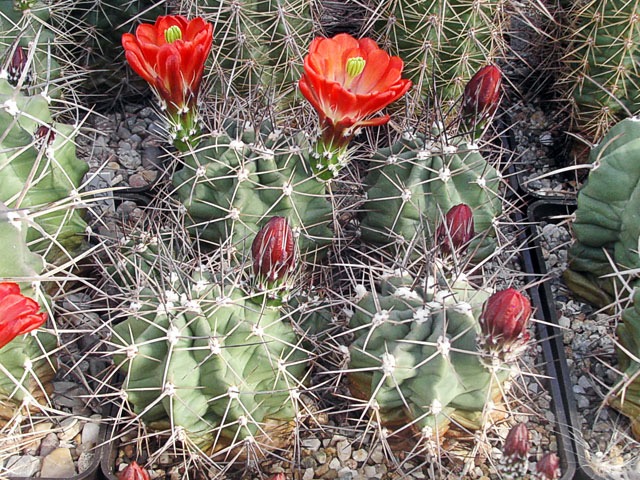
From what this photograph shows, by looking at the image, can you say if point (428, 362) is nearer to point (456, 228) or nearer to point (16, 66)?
point (456, 228)

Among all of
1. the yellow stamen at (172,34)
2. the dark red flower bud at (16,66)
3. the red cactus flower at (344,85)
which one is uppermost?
the yellow stamen at (172,34)

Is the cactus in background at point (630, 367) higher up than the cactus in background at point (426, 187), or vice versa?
the cactus in background at point (426, 187)

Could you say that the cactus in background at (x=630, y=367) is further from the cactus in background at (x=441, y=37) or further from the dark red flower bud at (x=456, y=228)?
the cactus in background at (x=441, y=37)

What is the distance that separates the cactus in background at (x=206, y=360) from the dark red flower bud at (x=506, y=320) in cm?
39

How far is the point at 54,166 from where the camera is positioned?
5.04 feet

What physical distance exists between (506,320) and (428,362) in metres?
0.19

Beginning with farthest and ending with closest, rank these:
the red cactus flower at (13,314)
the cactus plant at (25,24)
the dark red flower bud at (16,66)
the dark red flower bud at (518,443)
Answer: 1. the cactus plant at (25,24)
2. the dark red flower bud at (16,66)
3. the dark red flower bud at (518,443)
4. the red cactus flower at (13,314)

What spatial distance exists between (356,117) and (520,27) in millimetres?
1483

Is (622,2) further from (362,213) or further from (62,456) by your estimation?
(62,456)

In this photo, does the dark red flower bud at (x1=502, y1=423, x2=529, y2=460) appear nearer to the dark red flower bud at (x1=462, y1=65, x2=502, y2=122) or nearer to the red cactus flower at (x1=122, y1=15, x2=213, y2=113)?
the dark red flower bud at (x1=462, y1=65, x2=502, y2=122)

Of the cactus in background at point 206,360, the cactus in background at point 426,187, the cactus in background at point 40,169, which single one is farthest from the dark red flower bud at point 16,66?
the cactus in background at point 426,187

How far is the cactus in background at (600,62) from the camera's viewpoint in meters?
1.92

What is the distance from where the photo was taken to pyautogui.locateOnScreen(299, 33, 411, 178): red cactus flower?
1287 mm

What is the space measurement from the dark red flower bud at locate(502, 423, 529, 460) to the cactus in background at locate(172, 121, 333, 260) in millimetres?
619
